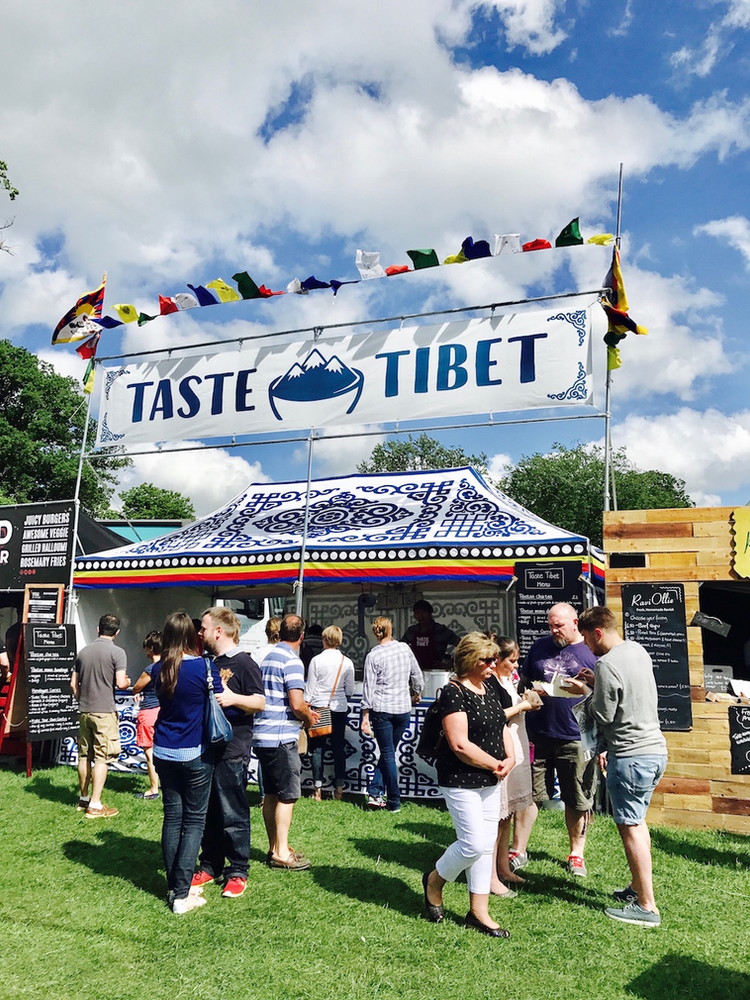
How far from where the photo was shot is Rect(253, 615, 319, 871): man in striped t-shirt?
4.78m

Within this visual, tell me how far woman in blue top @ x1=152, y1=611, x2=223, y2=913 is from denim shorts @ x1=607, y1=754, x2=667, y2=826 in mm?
2242

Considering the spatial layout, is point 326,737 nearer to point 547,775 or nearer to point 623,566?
point 547,775

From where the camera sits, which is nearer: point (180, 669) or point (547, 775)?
point (180, 669)

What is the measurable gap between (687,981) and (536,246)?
7.08m

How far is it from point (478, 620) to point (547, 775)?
5237mm

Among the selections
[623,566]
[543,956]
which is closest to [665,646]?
[623,566]

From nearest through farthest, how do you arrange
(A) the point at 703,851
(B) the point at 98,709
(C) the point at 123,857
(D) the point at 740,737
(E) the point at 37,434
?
(C) the point at 123,857
(A) the point at 703,851
(D) the point at 740,737
(B) the point at 98,709
(E) the point at 37,434

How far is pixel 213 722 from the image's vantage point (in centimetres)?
409

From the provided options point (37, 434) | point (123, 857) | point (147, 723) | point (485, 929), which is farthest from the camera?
point (37, 434)

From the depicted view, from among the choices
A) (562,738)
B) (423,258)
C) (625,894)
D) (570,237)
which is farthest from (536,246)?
(625,894)

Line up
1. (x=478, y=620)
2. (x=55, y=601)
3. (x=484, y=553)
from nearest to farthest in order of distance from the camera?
(x=484, y=553) < (x=55, y=601) < (x=478, y=620)

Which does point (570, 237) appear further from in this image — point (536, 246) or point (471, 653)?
point (471, 653)

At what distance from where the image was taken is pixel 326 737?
709 centimetres

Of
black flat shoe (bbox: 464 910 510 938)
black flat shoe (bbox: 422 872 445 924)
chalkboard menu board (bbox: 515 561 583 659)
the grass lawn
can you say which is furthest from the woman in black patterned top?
chalkboard menu board (bbox: 515 561 583 659)
